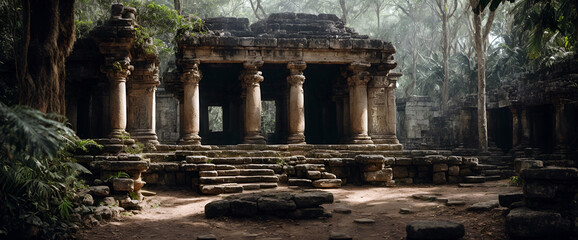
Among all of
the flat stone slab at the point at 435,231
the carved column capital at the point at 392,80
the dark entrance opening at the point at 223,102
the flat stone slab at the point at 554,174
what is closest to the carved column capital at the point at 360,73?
the carved column capital at the point at 392,80

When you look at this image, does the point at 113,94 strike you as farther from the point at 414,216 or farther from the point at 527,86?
the point at 527,86

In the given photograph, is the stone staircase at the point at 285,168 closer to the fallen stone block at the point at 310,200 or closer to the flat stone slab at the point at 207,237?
the fallen stone block at the point at 310,200

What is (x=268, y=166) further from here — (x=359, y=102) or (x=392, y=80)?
(x=392, y=80)

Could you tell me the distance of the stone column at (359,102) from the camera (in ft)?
51.0

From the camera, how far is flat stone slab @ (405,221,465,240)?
595cm

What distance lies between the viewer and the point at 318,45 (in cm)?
1527

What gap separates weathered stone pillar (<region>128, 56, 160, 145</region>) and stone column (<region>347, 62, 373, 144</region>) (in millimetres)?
6538

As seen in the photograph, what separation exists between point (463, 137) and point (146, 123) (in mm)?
Result: 15577

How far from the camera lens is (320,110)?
20438 millimetres

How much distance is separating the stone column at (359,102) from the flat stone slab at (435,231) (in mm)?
9308

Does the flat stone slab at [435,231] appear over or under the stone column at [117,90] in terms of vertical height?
under

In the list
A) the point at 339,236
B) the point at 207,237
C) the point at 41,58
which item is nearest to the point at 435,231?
the point at 339,236

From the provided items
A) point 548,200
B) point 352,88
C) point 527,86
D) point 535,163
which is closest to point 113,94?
point 352,88

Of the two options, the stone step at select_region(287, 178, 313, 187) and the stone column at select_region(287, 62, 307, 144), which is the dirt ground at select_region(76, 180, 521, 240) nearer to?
the stone step at select_region(287, 178, 313, 187)
